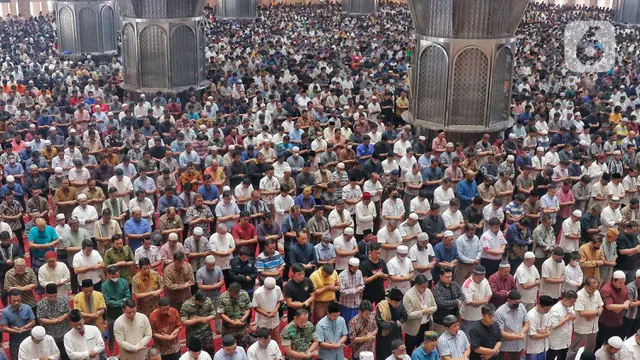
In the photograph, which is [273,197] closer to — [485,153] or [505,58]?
[485,153]

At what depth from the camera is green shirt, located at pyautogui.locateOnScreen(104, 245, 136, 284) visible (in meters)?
10.3

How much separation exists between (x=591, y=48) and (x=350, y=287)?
24464mm

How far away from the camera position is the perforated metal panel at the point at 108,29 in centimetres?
3156

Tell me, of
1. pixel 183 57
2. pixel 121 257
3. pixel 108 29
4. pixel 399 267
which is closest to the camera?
pixel 399 267

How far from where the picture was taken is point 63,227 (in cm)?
1088

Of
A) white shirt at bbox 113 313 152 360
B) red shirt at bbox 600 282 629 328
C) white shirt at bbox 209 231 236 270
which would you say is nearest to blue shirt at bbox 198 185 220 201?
white shirt at bbox 209 231 236 270

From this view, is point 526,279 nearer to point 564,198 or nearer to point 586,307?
point 586,307

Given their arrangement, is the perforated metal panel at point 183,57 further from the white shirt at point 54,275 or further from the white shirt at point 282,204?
the white shirt at point 54,275

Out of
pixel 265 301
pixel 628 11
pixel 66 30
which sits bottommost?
pixel 265 301

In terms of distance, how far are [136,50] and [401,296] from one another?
16.0 meters

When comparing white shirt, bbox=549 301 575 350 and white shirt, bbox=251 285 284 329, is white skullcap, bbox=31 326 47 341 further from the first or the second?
white shirt, bbox=549 301 575 350

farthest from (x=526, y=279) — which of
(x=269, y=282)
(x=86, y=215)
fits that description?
(x=86, y=215)

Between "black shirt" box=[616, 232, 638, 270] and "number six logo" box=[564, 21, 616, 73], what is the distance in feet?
56.6

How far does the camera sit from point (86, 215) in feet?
38.3
